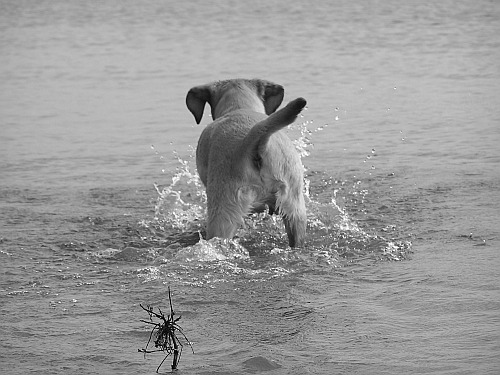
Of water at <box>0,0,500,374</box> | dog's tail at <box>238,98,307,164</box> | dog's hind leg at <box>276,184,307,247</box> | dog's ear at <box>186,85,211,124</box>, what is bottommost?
water at <box>0,0,500,374</box>

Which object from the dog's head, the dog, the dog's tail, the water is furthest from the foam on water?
the dog's head

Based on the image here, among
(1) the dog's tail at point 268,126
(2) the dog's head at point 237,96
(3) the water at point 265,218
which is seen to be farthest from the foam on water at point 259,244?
(2) the dog's head at point 237,96

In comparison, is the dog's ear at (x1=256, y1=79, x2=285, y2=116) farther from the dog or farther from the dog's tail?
the dog's tail

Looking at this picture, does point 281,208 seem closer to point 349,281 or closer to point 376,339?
point 349,281

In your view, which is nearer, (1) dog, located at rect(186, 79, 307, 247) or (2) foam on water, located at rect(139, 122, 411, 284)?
(1) dog, located at rect(186, 79, 307, 247)

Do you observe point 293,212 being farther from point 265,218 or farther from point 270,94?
point 270,94

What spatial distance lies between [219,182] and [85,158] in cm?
419

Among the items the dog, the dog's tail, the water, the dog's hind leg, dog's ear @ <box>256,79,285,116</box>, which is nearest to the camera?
the water

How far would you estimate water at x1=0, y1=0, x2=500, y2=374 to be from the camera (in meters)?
4.60

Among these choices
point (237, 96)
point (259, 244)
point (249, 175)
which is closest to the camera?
point (249, 175)

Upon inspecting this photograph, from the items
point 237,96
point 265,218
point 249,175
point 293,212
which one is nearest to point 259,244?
point 265,218

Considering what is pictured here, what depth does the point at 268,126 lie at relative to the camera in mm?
5547

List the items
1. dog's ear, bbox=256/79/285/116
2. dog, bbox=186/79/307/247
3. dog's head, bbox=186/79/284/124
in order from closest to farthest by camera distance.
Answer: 1. dog, bbox=186/79/307/247
2. dog's head, bbox=186/79/284/124
3. dog's ear, bbox=256/79/285/116

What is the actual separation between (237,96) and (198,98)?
0.44m
